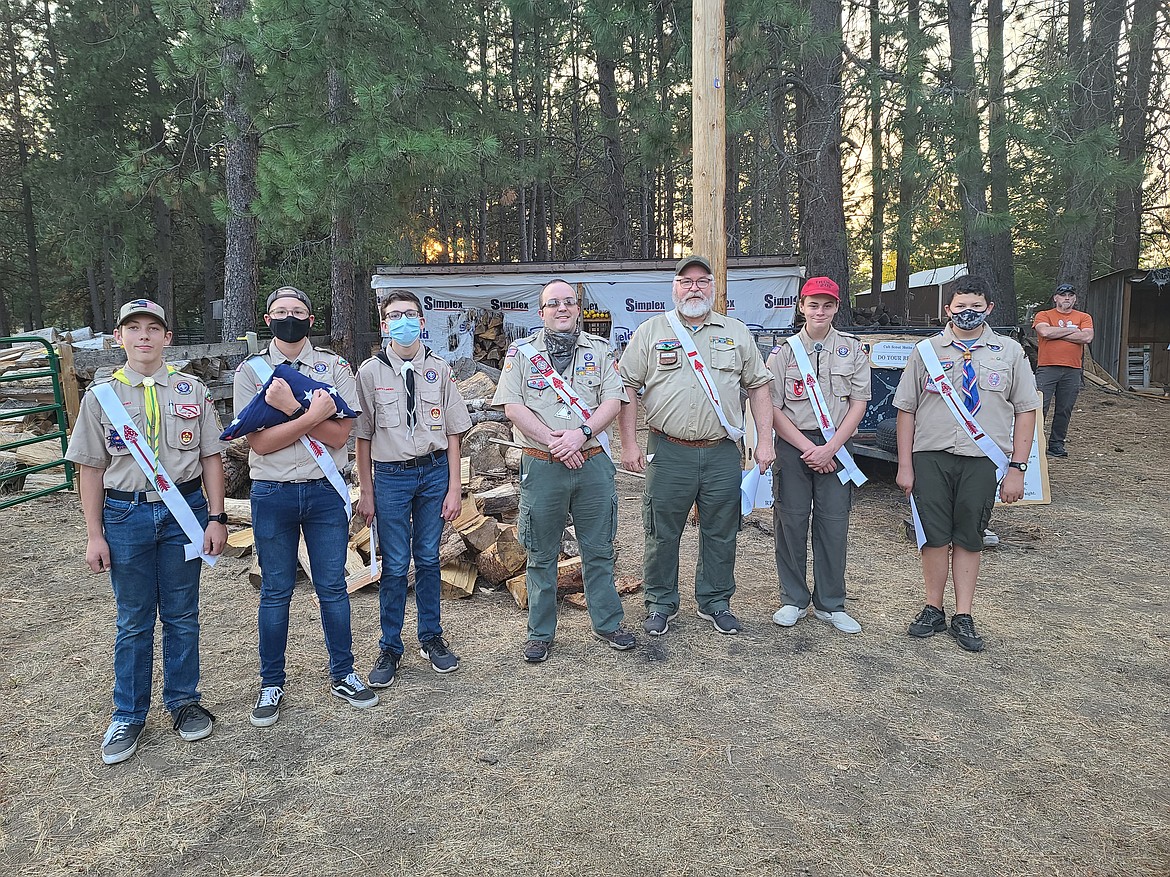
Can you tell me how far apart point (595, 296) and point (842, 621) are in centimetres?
1089

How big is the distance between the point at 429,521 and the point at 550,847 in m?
1.64

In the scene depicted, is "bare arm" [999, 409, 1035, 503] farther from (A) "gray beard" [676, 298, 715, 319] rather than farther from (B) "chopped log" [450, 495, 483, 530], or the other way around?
(B) "chopped log" [450, 495, 483, 530]

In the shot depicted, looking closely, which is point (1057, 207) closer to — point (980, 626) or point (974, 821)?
point (980, 626)

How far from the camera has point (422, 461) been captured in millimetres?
3613

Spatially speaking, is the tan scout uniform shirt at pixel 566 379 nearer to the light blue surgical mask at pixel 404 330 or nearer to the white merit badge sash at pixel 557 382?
the white merit badge sash at pixel 557 382

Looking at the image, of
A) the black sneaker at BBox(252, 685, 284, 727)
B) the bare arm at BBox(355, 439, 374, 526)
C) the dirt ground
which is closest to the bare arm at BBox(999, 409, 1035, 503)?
the dirt ground

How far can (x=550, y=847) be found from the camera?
2490mm

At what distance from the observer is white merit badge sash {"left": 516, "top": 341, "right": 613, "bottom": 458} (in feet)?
12.5

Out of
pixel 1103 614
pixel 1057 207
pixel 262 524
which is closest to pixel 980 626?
pixel 1103 614

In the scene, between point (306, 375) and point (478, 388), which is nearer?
point (306, 375)

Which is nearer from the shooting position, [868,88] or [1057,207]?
[868,88]

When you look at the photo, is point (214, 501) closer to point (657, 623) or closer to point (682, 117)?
point (657, 623)

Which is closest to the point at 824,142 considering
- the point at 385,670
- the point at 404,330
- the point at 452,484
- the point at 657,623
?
the point at 657,623

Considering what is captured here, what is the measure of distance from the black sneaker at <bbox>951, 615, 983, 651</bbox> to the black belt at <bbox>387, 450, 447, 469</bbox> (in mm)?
2793
